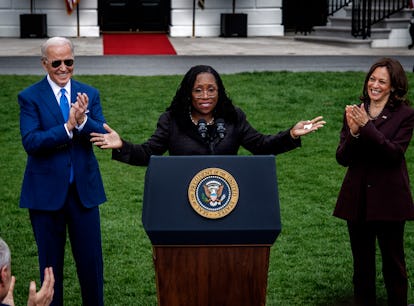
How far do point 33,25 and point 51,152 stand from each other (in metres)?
23.3

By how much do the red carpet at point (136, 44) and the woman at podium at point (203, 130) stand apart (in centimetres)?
1783

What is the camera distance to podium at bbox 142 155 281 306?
5602 mm

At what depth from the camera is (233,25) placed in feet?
98.8

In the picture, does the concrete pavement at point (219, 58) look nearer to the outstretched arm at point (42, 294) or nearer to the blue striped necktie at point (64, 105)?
the blue striped necktie at point (64, 105)

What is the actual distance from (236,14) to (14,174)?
17.9m

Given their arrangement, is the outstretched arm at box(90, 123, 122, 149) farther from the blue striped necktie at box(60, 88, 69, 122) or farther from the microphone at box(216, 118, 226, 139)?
the microphone at box(216, 118, 226, 139)

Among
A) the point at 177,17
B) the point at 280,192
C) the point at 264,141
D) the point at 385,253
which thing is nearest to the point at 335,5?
the point at 177,17

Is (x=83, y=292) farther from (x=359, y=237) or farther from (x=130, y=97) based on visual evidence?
(x=130, y=97)

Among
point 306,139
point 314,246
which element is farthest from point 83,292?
point 306,139

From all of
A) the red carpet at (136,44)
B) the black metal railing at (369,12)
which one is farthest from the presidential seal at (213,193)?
the black metal railing at (369,12)

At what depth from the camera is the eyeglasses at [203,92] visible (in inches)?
251

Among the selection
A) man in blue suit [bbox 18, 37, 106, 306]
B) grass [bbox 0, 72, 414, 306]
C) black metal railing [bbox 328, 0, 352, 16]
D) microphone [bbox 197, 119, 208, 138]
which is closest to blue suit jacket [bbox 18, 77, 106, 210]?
man in blue suit [bbox 18, 37, 106, 306]

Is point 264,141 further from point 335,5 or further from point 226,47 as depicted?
point 335,5

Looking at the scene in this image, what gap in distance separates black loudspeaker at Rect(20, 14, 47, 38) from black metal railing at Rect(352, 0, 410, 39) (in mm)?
9085
